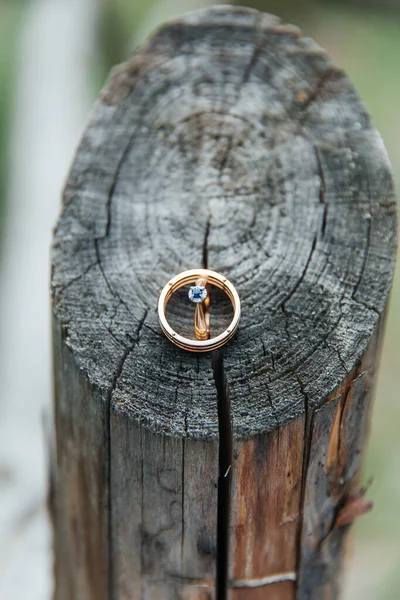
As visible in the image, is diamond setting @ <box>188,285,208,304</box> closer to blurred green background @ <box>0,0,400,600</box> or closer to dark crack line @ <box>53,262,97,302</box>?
dark crack line @ <box>53,262,97,302</box>

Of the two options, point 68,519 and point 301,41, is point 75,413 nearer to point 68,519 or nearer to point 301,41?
point 68,519

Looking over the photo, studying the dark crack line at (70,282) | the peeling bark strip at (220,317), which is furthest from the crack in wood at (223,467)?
the dark crack line at (70,282)

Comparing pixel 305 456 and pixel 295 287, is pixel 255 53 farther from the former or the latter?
pixel 305 456

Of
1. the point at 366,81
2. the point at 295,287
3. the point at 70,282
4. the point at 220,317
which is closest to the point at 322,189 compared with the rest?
the point at 295,287

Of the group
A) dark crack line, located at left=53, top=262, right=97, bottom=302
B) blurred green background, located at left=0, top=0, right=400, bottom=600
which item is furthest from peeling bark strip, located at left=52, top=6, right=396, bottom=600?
blurred green background, located at left=0, top=0, right=400, bottom=600

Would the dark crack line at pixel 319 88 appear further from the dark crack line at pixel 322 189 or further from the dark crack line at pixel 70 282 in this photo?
the dark crack line at pixel 70 282
